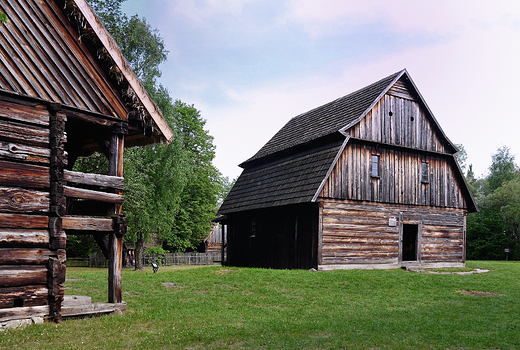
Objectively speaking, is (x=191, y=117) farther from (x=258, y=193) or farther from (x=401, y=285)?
(x=401, y=285)

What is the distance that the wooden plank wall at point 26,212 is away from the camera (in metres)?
9.35

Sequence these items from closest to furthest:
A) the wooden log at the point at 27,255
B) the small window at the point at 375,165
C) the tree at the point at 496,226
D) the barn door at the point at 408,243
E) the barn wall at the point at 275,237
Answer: the wooden log at the point at 27,255 → the barn wall at the point at 275,237 → the small window at the point at 375,165 → the barn door at the point at 408,243 → the tree at the point at 496,226

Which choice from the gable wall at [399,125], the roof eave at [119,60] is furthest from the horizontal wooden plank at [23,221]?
the gable wall at [399,125]

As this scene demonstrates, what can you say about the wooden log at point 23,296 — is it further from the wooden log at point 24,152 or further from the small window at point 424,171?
the small window at point 424,171

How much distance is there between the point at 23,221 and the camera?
9.55 meters

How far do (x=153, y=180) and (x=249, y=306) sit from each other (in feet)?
82.8

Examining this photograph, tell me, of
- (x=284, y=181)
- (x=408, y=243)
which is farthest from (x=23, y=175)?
(x=408, y=243)

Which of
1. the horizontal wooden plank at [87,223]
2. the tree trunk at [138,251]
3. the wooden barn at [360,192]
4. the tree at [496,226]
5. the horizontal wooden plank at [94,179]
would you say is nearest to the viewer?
the horizontal wooden plank at [87,223]

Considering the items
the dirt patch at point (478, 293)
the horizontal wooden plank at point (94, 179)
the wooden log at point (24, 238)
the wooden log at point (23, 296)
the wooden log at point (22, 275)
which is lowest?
the dirt patch at point (478, 293)

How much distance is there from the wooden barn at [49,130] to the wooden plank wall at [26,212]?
0.02 meters

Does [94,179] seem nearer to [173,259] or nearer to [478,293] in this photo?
[478,293]

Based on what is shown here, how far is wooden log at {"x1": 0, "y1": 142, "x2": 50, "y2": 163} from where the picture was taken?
9.43 m

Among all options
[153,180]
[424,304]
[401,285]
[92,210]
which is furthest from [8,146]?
[153,180]

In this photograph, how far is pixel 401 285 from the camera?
17406 mm
